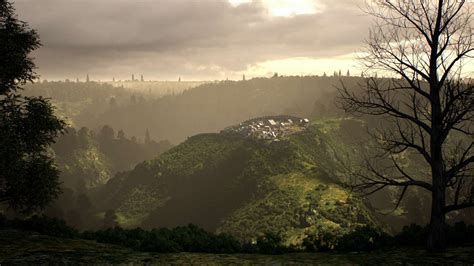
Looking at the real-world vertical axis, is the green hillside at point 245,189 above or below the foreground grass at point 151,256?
below

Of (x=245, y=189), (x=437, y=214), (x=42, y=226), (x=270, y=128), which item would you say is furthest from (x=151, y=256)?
(x=270, y=128)

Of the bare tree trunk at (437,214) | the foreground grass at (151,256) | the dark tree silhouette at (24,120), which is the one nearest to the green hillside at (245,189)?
the dark tree silhouette at (24,120)

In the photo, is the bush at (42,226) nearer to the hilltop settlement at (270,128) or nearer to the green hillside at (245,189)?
the green hillside at (245,189)

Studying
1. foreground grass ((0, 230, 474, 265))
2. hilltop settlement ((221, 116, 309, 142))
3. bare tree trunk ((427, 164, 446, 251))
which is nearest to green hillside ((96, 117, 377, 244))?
hilltop settlement ((221, 116, 309, 142))

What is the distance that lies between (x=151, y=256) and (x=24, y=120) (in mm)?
9483

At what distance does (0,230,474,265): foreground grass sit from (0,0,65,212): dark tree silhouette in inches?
150

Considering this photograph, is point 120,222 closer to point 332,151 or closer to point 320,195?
point 320,195

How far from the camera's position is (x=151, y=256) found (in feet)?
40.5

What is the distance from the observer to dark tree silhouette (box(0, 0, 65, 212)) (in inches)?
654

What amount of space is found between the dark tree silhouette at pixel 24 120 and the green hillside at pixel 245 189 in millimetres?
57272

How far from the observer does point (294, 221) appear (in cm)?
8819

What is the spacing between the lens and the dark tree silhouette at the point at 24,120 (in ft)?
54.5

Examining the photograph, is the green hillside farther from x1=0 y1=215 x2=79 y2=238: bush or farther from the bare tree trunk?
the bare tree trunk

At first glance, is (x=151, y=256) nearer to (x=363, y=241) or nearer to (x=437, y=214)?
(x=363, y=241)
